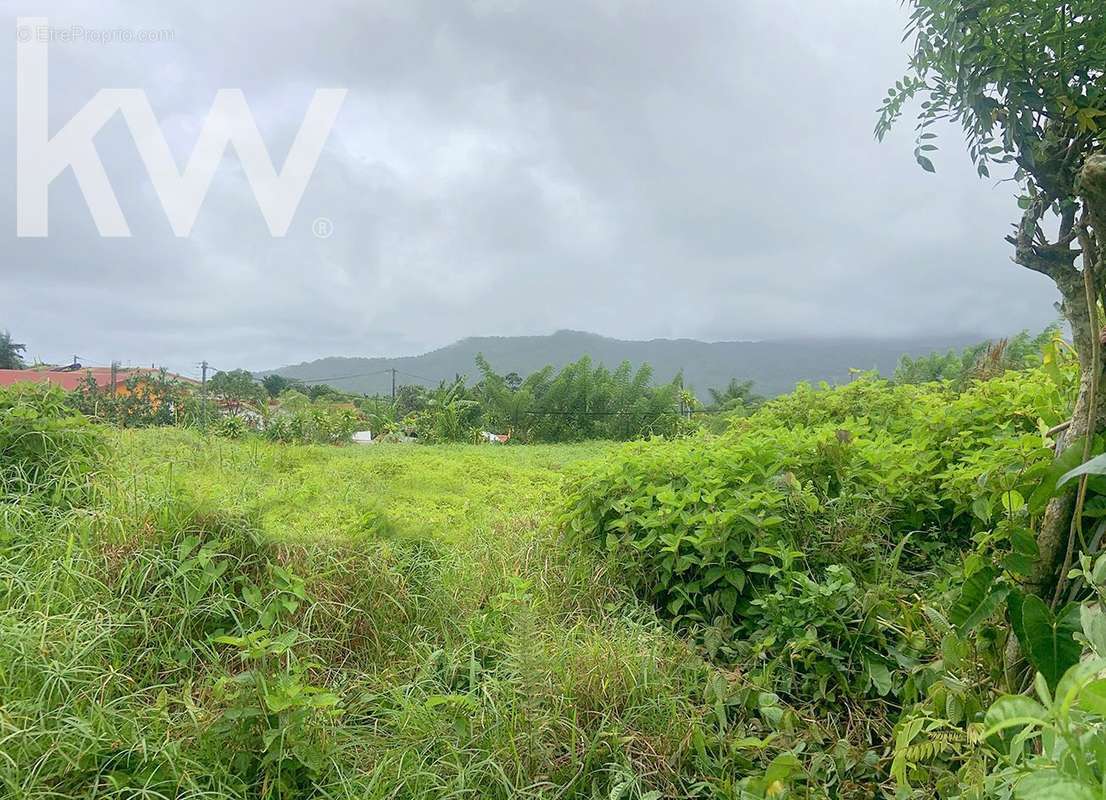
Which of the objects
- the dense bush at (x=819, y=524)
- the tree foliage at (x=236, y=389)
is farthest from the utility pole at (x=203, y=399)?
the dense bush at (x=819, y=524)

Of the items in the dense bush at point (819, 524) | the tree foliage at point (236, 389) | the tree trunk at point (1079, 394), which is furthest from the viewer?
the tree foliage at point (236, 389)

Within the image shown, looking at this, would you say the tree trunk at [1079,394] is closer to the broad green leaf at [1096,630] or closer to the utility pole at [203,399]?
the broad green leaf at [1096,630]

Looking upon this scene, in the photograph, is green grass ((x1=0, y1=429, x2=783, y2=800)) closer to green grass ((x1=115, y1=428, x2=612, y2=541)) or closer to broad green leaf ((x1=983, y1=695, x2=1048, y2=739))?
green grass ((x1=115, y1=428, x2=612, y2=541))

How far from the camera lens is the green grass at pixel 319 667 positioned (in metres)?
1.39

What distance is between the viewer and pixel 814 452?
2.21 meters

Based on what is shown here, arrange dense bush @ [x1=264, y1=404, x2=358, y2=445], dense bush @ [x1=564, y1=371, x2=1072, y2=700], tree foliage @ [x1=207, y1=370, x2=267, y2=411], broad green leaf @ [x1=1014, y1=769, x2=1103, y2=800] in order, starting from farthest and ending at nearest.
A: tree foliage @ [x1=207, y1=370, x2=267, y2=411] → dense bush @ [x1=264, y1=404, x2=358, y2=445] → dense bush @ [x1=564, y1=371, x2=1072, y2=700] → broad green leaf @ [x1=1014, y1=769, x2=1103, y2=800]

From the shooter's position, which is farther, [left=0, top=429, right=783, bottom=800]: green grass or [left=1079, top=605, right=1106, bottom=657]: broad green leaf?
[left=0, top=429, right=783, bottom=800]: green grass

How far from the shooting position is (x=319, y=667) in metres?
1.77

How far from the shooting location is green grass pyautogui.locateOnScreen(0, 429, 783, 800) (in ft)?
4.56

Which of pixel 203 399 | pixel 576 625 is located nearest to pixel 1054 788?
pixel 576 625

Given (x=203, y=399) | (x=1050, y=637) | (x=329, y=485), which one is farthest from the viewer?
(x=203, y=399)

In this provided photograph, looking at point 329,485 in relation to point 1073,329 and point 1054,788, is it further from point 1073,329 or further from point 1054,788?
point 1054,788

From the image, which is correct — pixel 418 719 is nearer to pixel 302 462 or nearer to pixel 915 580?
pixel 915 580

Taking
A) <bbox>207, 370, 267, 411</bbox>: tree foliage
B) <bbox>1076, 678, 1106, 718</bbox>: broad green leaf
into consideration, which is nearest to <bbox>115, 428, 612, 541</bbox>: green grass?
<bbox>1076, 678, 1106, 718</bbox>: broad green leaf
